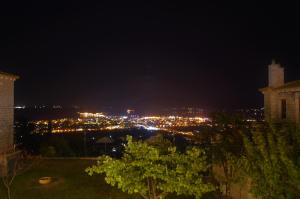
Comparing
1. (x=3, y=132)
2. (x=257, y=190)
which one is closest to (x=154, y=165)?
(x=257, y=190)

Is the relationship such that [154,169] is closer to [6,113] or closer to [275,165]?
[275,165]

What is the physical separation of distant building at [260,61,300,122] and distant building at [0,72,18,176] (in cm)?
1463

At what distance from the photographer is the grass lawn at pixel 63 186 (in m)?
16.7

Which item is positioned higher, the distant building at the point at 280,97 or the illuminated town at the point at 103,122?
the distant building at the point at 280,97

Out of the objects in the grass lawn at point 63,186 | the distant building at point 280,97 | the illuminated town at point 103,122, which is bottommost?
the grass lawn at point 63,186

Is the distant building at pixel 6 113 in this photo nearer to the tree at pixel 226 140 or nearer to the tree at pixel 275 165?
the tree at pixel 226 140

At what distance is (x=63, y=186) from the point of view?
60.3 feet

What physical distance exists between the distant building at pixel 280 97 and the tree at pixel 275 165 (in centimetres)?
772

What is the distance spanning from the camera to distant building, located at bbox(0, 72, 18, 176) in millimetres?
22047

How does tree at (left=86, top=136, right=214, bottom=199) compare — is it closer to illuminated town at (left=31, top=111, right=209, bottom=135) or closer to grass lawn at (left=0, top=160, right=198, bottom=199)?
grass lawn at (left=0, top=160, right=198, bottom=199)

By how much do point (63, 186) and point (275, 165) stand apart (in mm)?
11549

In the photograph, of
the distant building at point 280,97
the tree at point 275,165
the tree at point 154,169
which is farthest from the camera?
the distant building at point 280,97

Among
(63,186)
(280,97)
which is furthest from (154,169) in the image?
(280,97)

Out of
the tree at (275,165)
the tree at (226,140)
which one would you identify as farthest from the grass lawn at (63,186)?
the tree at (275,165)
